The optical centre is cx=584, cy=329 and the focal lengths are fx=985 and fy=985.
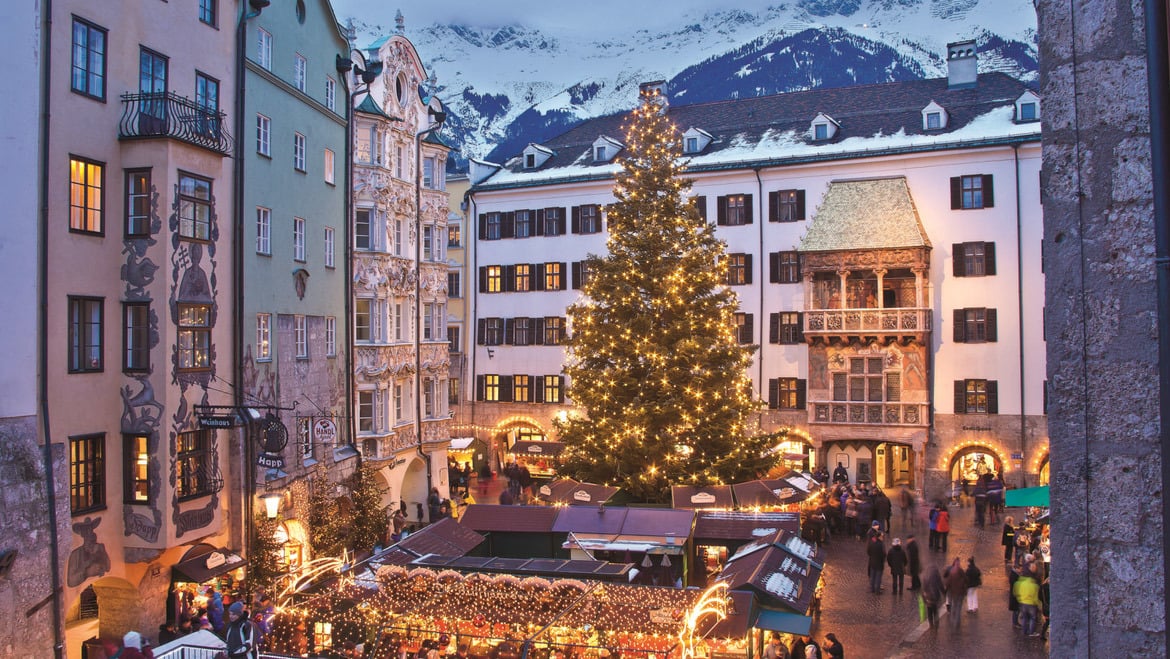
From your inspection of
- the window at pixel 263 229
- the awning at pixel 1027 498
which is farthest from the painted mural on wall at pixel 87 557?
the awning at pixel 1027 498

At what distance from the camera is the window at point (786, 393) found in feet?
147

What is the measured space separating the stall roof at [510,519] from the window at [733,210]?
82.7ft

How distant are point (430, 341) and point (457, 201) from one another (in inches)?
649

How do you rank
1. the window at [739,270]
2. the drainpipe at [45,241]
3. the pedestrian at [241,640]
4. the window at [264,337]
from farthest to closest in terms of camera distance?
the window at [739,270] → the window at [264,337] → the drainpipe at [45,241] → the pedestrian at [241,640]

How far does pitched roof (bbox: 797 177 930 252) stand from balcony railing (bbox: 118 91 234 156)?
27653 mm

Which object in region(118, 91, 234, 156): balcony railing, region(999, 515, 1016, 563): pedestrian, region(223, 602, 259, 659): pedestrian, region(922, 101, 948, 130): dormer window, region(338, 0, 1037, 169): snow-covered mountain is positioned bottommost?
region(999, 515, 1016, 563): pedestrian

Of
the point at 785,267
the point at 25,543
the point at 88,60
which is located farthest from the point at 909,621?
the point at 785,267

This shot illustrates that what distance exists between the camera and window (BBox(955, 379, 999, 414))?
1628 inches

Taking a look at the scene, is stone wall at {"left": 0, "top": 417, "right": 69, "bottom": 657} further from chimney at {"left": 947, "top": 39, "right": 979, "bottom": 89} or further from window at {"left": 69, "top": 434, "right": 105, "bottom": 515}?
chimney at {"left": 947, "top": 39, "right": 979, "bottom": 89}

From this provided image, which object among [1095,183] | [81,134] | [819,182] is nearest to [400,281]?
[81,134]

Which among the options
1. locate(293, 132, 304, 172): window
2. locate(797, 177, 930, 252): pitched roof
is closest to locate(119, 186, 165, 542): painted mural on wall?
locate(293, 132, 304, 172): window

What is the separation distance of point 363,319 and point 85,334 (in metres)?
14.6

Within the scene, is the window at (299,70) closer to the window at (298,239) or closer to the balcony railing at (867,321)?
the window at (298,239)

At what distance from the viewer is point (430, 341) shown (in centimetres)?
3909
